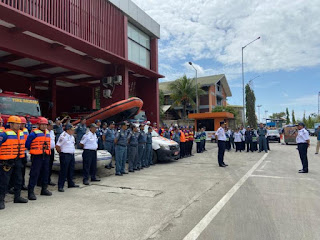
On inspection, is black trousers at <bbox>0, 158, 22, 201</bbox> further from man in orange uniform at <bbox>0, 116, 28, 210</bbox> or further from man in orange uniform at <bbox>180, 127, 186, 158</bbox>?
A: man in orange uniform at <bbox>180, 127, 186, 158</bbox>

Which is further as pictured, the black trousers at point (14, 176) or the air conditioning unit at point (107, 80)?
the air conditioning unit at point (107, 80)

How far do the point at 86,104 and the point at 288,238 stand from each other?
72.2 feet

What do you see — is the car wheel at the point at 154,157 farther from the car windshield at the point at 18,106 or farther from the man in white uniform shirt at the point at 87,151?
the car windshield at the point at 18,106

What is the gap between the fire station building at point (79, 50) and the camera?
11.7 meters

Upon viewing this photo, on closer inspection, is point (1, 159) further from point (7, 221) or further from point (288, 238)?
point (288, 238)

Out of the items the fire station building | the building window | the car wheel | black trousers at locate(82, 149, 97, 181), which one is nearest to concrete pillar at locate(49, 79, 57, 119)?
the fire station building

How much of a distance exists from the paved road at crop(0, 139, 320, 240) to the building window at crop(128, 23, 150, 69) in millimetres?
12652

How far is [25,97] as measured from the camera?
11.2 metres

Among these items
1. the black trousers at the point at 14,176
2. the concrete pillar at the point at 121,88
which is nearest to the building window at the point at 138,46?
the concrete pillar at the point at 121,88

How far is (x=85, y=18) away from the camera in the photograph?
14500 millimetres

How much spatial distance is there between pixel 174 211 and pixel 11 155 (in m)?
3.33

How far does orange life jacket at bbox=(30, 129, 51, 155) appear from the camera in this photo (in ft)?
19.1

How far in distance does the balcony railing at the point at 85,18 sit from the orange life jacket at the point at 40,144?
725 cm

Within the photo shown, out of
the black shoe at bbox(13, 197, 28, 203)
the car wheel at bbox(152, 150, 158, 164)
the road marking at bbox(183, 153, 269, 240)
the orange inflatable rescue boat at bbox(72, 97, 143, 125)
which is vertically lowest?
the road marking at bbox(183, 153, 269, 240)
